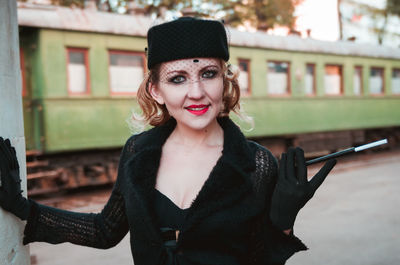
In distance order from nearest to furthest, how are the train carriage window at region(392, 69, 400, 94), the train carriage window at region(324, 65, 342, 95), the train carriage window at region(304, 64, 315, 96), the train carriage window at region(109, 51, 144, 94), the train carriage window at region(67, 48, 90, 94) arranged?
the train carriage window at region(67, 48, 90, 94), the train carriage window at region(109, 51, 144, 94), the train carriage window at region(304, 64, 315, 96), the train carriage window at region(324, 65, 342, 95), the train carriage window at region(392, 69, 400, 94)

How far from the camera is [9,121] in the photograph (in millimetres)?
1938

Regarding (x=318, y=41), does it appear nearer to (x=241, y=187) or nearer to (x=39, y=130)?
(x=39, y=130)

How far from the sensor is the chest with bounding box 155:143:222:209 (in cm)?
188

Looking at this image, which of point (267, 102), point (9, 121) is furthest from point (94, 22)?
point (9, 121)

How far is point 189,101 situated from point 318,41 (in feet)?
40.4

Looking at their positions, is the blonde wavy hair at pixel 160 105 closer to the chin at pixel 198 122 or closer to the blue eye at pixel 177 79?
the blue eye at pixel 177 79

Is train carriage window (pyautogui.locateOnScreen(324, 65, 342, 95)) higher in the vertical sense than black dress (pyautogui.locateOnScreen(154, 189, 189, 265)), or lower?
higher

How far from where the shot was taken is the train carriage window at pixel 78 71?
8.43 metres

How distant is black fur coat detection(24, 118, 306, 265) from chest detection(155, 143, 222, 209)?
57 mm

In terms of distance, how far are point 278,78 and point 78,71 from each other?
5702mm

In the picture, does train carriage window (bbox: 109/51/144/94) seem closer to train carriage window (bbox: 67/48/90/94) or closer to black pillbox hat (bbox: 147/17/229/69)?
train carriage window (bbox: 67/48/90/94)

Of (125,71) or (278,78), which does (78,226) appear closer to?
(125,71)

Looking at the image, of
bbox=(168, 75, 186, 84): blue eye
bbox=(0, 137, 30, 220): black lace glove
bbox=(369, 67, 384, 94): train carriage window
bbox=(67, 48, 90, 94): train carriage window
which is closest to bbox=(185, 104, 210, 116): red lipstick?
bbox=(168, 75, 186, 84): blue eye

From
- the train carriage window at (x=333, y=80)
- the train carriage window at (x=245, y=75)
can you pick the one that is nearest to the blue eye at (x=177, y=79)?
the train carriage window at (x=245, y=75)
